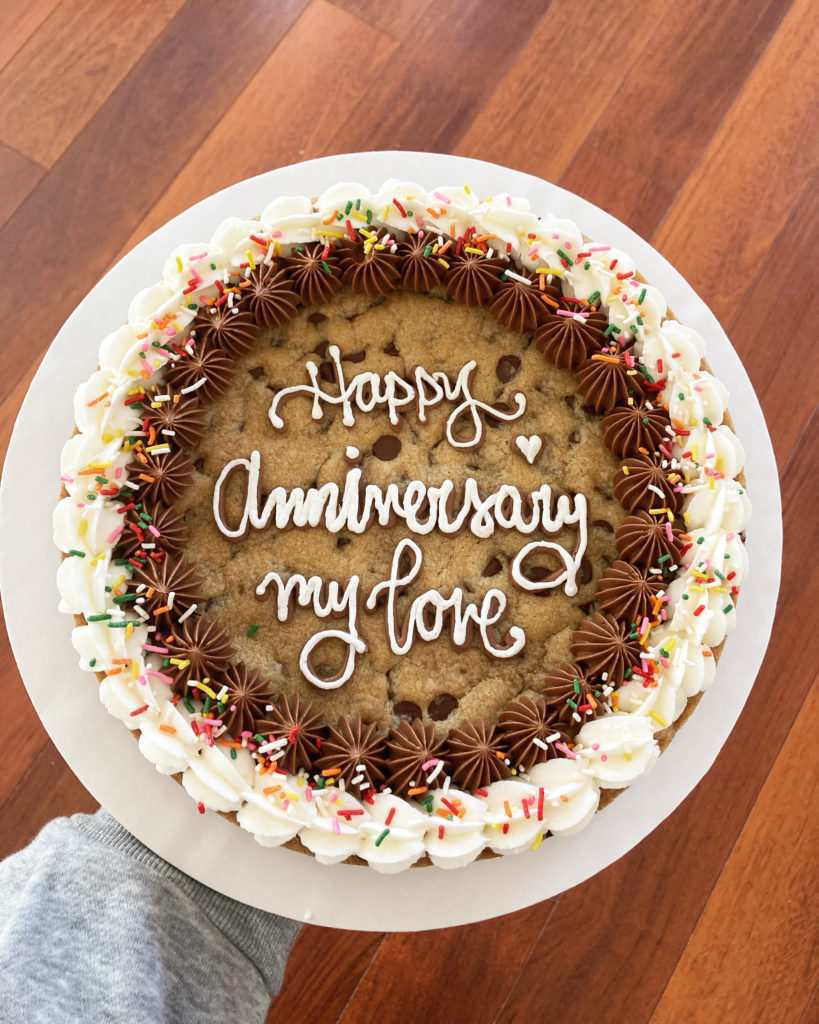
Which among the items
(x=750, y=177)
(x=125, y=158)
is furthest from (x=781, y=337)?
(x=125, y=158)

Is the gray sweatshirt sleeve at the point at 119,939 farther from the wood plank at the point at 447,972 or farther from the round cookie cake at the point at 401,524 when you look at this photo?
the wood plank at the point at 447,972

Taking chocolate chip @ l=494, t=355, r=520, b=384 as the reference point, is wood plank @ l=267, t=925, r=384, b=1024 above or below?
below

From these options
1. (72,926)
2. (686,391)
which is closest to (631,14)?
(686,391)

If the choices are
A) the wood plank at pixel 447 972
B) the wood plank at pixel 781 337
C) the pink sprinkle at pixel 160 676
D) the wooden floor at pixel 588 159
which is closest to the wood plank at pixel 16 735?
the wooden floor at pixel 588 159

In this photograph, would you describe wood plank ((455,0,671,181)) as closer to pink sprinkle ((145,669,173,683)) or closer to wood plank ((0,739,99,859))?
pink sprinkle ((145,669,173,683))

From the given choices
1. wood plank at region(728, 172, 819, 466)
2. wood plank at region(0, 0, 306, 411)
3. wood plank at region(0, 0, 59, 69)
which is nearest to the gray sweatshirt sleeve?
wood plank at region(0, 0, 306, 411)

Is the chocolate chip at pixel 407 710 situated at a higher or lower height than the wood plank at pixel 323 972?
higher

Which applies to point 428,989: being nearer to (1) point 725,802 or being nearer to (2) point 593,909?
(2) point 593,909
